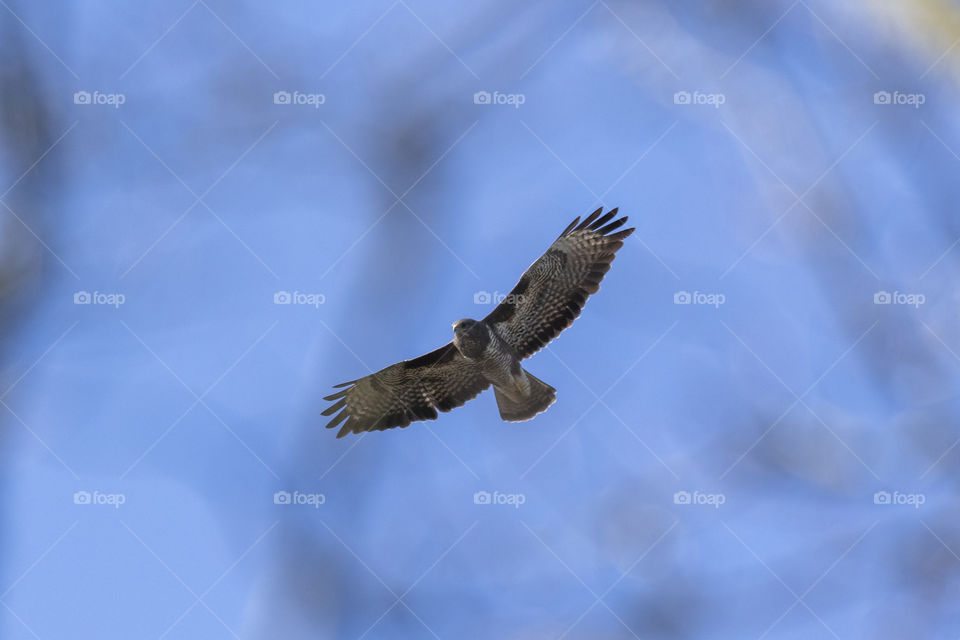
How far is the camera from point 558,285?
10.8 meters

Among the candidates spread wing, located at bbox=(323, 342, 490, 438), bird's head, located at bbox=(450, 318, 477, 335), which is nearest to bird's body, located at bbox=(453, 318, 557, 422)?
bird's head, located at bbox=(450, 318, 477, 335)

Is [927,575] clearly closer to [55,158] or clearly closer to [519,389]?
[519,389]

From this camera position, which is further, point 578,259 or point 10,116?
point 578,259

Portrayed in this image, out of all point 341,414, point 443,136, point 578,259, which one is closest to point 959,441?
point 578,259

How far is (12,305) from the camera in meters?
6.39

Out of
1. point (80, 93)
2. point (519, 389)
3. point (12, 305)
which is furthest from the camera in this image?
point (80, 93)

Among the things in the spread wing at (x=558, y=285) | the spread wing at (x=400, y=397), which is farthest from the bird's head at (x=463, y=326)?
the spread wing at (x=400, y=397)

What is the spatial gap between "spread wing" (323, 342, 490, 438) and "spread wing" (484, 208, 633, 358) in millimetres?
722

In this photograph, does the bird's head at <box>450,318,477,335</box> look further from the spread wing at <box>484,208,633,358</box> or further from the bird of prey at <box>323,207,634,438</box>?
the spread wing at <box>484,208,633,358</box>

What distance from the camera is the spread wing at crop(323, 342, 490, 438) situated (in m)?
11.0

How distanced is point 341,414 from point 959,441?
6.33 metres

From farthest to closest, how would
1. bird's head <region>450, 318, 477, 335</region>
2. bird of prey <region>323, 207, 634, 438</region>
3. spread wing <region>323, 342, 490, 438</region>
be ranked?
spread wing <region>323, 342, 490, 438</region>, bird of prey <region>323, 207, 634, 438</region>, bird's head <region>450, 318, 477, 335</region>

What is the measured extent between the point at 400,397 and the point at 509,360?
1.43 meters

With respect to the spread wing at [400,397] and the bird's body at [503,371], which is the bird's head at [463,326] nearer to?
the bird's body at [503,371]
